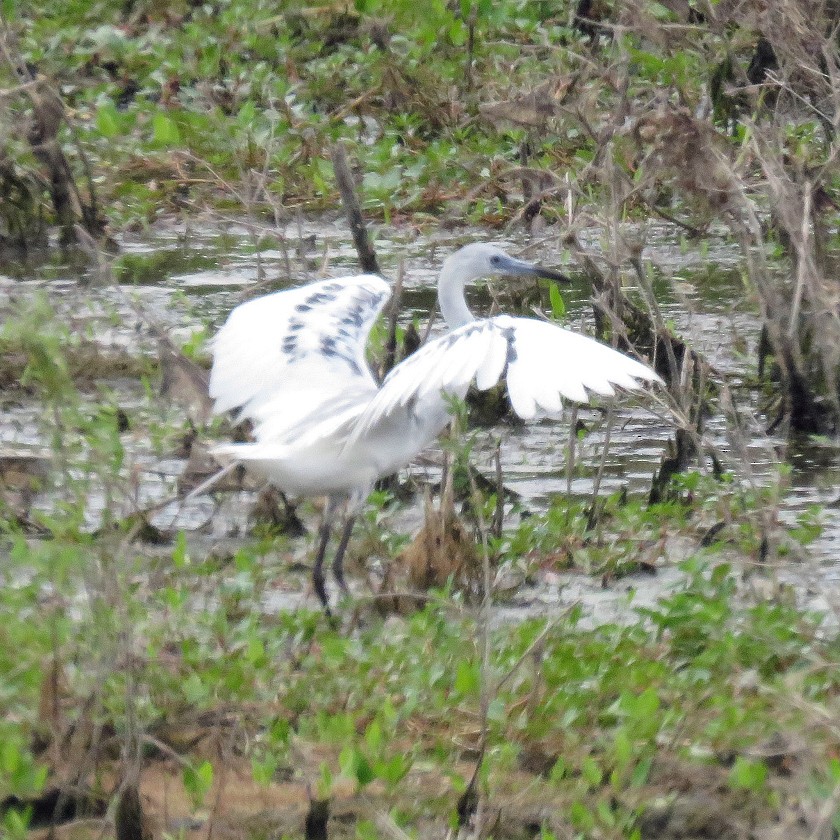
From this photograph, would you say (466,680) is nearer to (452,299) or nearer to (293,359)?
(293,359)

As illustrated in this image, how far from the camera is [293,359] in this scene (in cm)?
548

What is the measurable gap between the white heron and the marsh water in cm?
32

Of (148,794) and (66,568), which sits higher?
(66,568)

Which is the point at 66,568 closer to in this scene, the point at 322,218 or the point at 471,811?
the point at 471,811

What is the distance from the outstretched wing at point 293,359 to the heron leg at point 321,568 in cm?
41

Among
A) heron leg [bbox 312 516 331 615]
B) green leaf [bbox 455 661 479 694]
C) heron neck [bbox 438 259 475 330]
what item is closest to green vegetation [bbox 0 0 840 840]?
green leaf [bbox 455 661 479 694]

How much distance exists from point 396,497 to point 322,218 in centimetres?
414

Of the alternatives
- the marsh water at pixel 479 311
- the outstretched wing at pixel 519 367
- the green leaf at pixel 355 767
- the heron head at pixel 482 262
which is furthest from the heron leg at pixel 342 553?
the green leaf at pixel 355 767

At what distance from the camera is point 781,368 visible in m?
6.48

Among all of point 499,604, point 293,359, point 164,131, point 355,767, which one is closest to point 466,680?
point 355,767

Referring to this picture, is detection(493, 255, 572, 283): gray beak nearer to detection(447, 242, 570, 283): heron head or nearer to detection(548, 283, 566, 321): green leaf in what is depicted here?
detection(447, 242, 570, 283): heron head

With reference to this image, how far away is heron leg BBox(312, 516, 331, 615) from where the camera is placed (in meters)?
5.23

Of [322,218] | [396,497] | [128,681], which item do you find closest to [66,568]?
[128,681]

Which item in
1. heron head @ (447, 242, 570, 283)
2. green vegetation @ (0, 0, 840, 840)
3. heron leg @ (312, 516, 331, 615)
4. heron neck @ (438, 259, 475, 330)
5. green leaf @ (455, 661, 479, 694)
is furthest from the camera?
heron head @ (447, 242, 570, 283)
